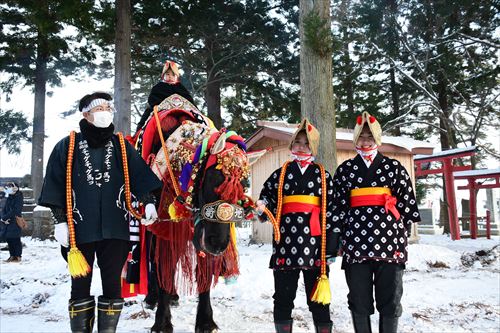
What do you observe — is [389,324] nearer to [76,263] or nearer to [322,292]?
[322,292]

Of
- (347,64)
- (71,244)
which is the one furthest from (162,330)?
(347,64)

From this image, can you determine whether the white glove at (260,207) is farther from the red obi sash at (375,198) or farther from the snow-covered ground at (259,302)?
the snow-covered ground at (259,302)

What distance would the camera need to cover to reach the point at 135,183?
3021 mm

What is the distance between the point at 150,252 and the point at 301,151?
5.20ft

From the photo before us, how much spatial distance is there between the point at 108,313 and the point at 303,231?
4.98ft

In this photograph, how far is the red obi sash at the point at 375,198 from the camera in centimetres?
320

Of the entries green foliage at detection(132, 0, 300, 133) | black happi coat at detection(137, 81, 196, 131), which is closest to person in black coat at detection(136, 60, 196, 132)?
black happi coat at detection(137, 81, 196, 131)

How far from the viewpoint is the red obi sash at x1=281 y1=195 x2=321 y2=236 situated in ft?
10.8

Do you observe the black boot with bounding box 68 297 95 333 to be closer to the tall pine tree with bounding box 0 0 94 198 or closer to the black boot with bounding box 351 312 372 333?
the black boot with bounding box 351 312 372 333

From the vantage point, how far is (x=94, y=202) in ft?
9.21

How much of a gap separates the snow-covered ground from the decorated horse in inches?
24.0

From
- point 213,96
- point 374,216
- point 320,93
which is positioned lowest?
point 374,216

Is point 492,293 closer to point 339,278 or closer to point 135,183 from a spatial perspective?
point 339,278

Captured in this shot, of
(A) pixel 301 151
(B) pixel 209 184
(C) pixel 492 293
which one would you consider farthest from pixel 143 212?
(C) pixel 492 293
